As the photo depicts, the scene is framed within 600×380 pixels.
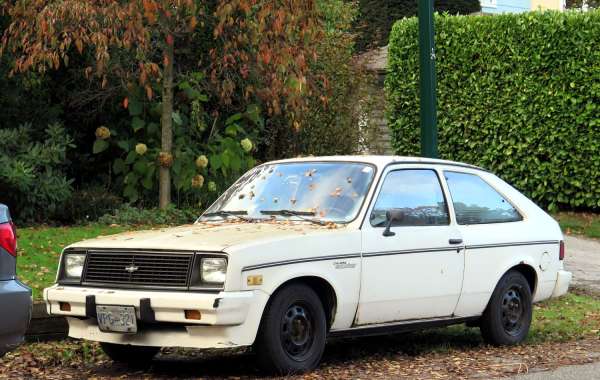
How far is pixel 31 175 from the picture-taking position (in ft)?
50.0

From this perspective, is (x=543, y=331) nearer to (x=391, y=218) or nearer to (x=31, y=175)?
(x=391, y=218)

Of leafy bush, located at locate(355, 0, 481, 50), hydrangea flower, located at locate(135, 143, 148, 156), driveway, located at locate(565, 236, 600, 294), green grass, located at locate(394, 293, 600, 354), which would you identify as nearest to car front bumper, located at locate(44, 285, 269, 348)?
green grass, located at locate(394, 293, 600, 354)

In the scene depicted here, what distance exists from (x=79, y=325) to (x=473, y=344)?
3.46 metres

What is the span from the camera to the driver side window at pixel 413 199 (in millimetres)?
8875

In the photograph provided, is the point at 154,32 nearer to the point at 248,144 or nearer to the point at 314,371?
the point at 248,144

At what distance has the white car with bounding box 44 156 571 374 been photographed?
7.62m

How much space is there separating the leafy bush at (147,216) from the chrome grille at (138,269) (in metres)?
6.90

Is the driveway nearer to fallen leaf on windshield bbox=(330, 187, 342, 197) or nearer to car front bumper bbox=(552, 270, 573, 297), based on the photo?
car front bumper bbox=(552, 270, 573, 297)

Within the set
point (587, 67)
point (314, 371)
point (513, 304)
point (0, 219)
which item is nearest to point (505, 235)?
point (513, 304)

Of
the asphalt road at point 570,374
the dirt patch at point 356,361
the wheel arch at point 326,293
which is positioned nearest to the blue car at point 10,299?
the dirt patch at point 356,361

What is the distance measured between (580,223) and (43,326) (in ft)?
34.9

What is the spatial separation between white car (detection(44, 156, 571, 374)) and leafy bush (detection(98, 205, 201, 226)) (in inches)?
230

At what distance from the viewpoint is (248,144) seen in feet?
55.2

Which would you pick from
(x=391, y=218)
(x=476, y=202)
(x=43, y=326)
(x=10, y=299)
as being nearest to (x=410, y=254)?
(x=391, y=218)
